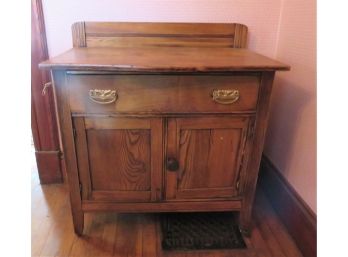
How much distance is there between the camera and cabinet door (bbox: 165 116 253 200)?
107 centimetres

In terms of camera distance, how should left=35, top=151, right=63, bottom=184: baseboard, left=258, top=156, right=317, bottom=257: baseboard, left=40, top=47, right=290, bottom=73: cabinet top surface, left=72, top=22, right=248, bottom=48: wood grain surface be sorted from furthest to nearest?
1. left=35, top=151, right=63, bottom=184: baseboard
2. left=72, top=22, right=248, bottom=48: wood grain surface
3. left=258, top=156, right=317, bottom=257: baseboard
4. left=40, top=47, right=290, bottom=73: cabinet top surface

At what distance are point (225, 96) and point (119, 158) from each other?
19.6 inches

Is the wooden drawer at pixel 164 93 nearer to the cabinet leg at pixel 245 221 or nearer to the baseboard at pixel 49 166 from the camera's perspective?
the cabinet leg at pixel 245 221

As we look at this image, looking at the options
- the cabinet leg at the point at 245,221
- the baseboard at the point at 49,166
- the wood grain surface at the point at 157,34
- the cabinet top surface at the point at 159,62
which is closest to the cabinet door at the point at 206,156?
the cabinet leg at the point at 245,221

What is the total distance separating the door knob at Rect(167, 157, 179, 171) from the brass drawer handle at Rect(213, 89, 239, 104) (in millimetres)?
305

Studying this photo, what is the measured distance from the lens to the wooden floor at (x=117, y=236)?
47.3 inches

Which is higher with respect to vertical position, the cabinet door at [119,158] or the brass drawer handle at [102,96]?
the brass drawer handle at [102,96]

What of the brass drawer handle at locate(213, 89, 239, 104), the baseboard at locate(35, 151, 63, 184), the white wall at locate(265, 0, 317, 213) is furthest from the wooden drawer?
the baseboard at locate(35, 151, 63, 184)

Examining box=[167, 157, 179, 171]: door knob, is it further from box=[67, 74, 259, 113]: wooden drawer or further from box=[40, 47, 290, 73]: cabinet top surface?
box=[40, 47, 290, 73]: cabinet top surface

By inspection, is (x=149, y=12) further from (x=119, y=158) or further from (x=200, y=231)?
(x=200, y=231)

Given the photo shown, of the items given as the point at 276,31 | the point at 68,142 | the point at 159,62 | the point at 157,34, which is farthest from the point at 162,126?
the point at 276,31

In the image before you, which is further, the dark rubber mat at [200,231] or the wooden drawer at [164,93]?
the dark rubber mat at [200,231]

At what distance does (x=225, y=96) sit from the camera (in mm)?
1021
